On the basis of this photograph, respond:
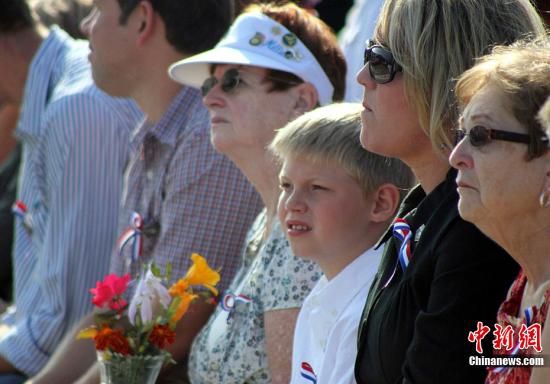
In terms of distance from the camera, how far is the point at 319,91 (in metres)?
4.05

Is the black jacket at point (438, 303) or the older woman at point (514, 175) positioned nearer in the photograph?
the older woman at point (514, 175)

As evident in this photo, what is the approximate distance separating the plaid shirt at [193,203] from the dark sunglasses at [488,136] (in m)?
1.88

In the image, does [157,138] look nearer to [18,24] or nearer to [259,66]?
[259,66]

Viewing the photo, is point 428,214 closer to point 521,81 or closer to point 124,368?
point 521,81

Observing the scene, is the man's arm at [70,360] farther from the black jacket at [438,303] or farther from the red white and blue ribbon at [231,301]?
the black jacket at [438,303]

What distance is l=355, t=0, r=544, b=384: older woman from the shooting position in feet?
8.07

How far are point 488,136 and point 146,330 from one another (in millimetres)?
1681

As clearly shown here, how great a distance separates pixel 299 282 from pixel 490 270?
1.15 metres

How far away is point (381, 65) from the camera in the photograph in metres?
2.83

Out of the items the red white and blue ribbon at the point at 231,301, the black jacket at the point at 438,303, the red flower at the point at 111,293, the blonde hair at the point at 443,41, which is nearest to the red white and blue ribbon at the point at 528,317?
the black jacket at the point at 438,303

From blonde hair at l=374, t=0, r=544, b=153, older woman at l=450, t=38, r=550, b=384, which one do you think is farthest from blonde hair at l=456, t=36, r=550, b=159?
blonde hair at l=374, t=0, r=544, b=153

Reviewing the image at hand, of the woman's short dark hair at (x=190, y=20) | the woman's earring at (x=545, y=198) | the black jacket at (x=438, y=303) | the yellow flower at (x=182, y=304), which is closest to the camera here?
the woman's earring at (x=545, y=198)

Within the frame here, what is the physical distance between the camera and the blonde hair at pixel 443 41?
2.73 metres

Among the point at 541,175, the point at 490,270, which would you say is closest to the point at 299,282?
the point at 490,270
